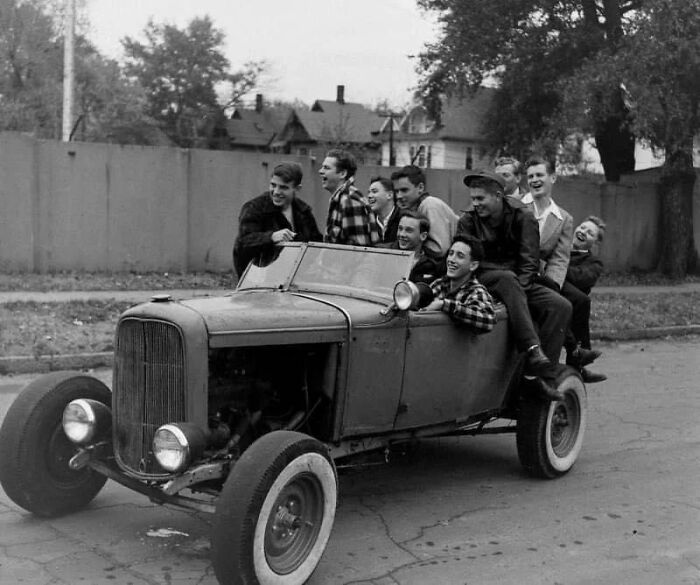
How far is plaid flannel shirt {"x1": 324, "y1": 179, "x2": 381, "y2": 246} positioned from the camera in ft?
21.0

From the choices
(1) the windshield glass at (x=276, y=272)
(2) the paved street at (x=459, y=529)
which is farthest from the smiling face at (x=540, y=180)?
(1) the windshield glass at (x=276, y=272)

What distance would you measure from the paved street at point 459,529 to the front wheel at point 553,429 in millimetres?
135

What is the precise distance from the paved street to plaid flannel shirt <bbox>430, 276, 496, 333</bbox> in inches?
46.5

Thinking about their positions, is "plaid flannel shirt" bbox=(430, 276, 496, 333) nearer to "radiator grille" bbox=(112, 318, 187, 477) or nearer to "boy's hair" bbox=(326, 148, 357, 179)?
"boy's hair" bbox=(326, 148, 357, 179)

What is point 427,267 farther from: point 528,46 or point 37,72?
point 37,72

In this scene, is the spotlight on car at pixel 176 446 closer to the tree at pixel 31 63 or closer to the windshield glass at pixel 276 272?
the windshield glass at pixel 276 272

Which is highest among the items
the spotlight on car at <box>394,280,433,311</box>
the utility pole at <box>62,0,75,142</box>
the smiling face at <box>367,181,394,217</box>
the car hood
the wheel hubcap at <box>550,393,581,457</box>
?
the utility pole at <box>62,0,75,142</box>

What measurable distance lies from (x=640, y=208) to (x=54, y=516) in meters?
20.1

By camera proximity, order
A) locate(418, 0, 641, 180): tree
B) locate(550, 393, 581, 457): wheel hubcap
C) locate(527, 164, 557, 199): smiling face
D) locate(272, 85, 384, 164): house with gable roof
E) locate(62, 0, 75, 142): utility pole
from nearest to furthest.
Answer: locate(550, 393, 581, 457): wheel hubcap
locate(527, 164, 557, 199): smiling face
locate(62, 0, 75, 142): utility pole
locate(418, 0, 641, 180): tree
locate(272, 85, 384, 164): house with gable roof

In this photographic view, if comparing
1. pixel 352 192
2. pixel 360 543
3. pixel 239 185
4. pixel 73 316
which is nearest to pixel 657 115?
pixel 239 185

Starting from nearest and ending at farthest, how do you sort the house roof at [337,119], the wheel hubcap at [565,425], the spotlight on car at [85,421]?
the spotlight on car at [85,421], the wheel hubcap at [565,425], the house roof at [337,119]

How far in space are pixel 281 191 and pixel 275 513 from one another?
280 cm

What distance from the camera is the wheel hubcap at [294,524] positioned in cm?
425

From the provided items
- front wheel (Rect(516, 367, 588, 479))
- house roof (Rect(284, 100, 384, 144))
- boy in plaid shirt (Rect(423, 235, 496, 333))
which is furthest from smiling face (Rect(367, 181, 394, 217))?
house roof (Rect(284, 100, 384, 144))
